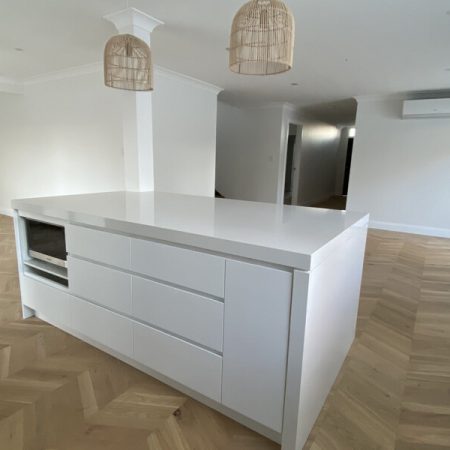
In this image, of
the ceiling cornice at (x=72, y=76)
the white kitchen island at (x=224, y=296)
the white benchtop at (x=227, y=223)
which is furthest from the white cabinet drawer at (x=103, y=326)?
the ceiling cornice at (x=72, y=76)

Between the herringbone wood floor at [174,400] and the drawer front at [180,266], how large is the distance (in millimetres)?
651

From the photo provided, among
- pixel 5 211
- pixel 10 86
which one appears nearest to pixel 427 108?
pixel 10 86

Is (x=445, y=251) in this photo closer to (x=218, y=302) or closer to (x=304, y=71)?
(x=304, y=71)

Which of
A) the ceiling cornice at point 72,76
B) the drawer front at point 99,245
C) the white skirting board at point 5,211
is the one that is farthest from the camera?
the white skirting board at point 5,211

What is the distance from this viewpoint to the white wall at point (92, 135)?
4430 millimetres

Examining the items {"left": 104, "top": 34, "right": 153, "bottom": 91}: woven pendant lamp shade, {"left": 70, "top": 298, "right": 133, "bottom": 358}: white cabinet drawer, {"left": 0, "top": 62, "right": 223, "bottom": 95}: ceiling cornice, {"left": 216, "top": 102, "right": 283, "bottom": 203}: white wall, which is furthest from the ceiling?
{"left": 70, "top": 298, "right": 133, "bottom": 358}: white cabinet drawer

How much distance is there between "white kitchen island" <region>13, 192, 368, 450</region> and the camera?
120 centimetres

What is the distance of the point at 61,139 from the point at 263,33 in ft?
14.5

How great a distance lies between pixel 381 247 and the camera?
4.68 metres

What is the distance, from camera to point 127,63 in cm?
224

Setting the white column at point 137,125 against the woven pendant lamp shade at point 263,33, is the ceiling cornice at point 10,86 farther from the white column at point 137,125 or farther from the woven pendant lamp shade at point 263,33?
the woven pendant lamp shade at point 263,33

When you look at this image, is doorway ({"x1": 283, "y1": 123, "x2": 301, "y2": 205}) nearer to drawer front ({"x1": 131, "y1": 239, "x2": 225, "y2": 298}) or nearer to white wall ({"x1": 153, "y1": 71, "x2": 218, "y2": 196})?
white wall ({"x1": 153, "y1": 71, "x2": 218, "y2": 196})

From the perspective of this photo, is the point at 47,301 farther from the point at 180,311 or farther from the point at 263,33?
the point at 263,33

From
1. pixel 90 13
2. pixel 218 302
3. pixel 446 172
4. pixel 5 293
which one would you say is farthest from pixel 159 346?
pixel 446 172
